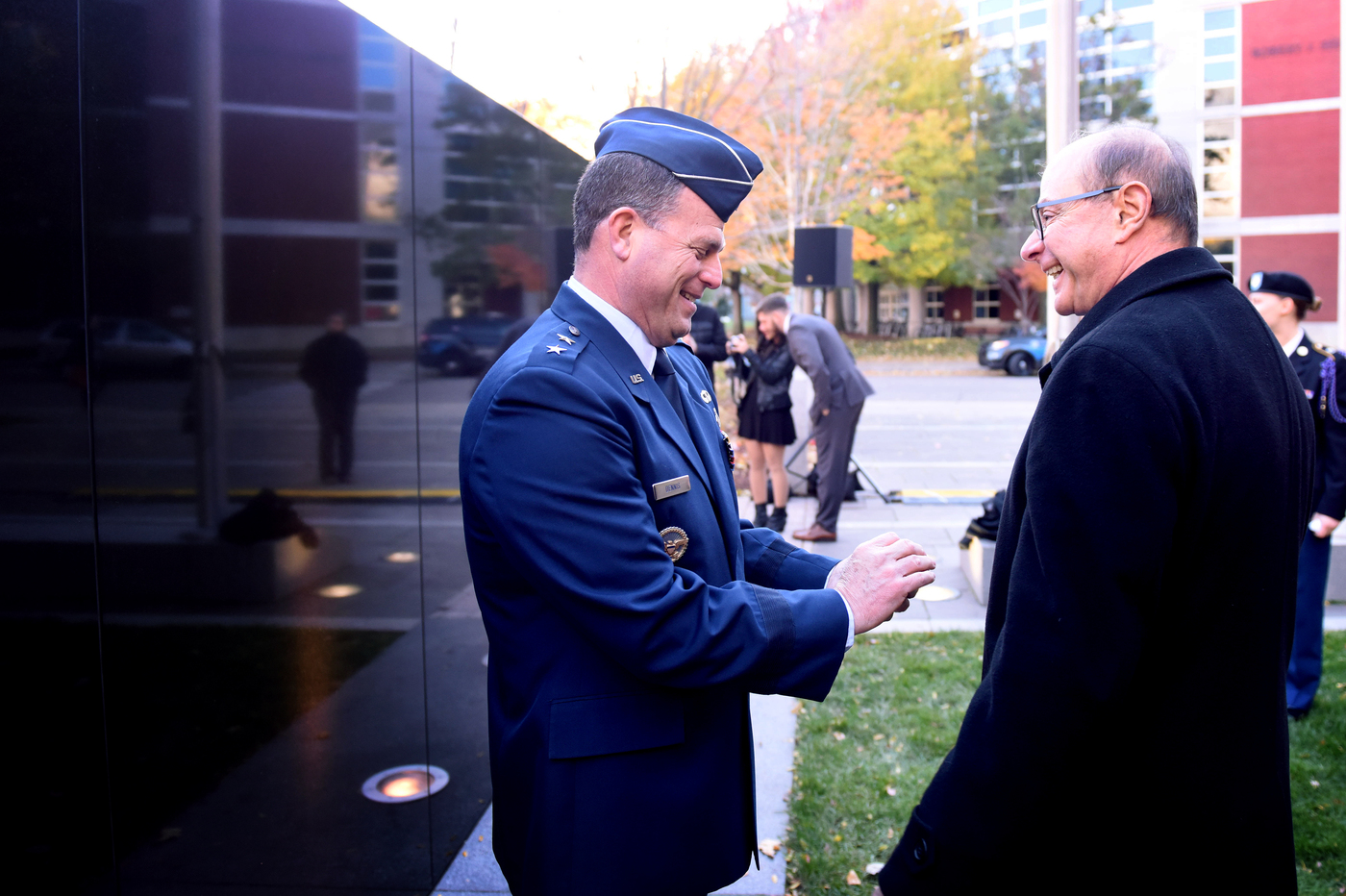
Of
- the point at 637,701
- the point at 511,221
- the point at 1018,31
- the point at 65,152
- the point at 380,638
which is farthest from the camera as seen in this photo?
the point at 1018,31

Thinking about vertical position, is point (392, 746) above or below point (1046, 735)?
below

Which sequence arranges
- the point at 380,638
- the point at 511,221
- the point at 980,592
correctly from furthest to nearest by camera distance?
the point at 980,592 → the point at 511,221 → the point at 380,638

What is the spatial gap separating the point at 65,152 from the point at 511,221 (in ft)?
9.65

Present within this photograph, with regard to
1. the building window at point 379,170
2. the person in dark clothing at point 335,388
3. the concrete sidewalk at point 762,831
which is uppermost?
the building window at point 379,170

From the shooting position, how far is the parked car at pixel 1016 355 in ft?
99.4

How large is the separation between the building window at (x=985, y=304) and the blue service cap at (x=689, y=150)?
168 feet

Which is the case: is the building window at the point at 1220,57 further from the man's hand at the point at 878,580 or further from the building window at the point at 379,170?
the man's hand at the point at 878,580

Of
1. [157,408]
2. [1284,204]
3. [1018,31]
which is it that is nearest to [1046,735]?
[157,408]

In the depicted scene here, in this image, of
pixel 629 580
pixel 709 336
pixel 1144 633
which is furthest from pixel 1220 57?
pixel 629 580

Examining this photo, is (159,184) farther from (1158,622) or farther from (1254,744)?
(1254,744)

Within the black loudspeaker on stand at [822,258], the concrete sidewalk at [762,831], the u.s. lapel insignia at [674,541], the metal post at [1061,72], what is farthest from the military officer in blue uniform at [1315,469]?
the black loudspeaker on stand at [822,258]

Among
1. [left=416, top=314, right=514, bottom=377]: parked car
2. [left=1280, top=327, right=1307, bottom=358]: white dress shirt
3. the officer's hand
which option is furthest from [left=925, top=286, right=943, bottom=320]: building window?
[left=416, top=314, right=514, bottom=377]: parked car

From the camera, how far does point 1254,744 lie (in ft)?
5.93

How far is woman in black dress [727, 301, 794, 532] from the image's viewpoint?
9359 mm
